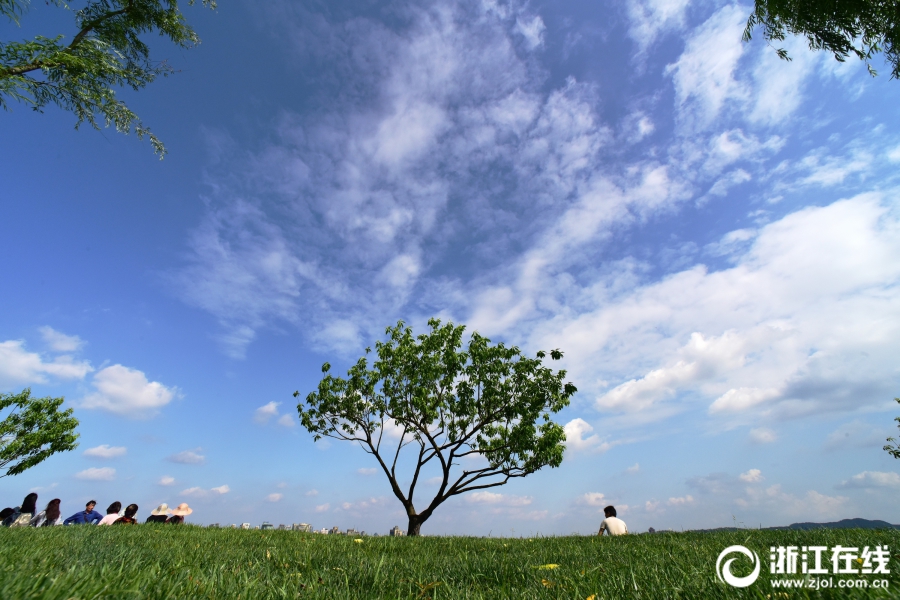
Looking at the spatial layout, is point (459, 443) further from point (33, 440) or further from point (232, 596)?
point (33, 440)

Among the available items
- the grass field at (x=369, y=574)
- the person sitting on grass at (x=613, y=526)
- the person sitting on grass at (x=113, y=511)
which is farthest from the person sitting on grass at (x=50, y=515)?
the person sitting on grass at (x=613, y=526)

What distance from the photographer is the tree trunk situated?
2162 centimetres

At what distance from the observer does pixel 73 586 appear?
87.7 inches

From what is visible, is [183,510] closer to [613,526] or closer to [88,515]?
[88,515]

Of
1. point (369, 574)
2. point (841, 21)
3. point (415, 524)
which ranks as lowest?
point (415, 524)

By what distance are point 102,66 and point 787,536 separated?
1908 cm

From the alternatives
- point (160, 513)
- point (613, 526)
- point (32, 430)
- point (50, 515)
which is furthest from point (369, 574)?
point (32, 430)

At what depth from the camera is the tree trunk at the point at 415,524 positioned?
21.6 m

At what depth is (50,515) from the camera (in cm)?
1525

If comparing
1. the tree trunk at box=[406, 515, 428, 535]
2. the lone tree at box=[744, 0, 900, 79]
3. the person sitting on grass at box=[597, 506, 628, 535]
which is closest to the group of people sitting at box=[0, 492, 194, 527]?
the tree trunk at box=[406, 515, 428, 535]

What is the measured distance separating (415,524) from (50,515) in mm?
15197

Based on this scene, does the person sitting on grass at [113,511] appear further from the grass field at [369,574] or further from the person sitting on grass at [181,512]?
the grass field at [369,574]

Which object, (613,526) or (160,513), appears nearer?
(613,526)

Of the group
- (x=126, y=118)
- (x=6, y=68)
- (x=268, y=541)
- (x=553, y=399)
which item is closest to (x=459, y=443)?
(x=553, y=399)
